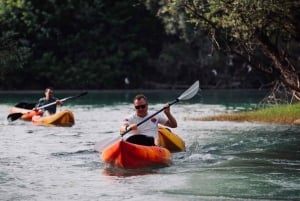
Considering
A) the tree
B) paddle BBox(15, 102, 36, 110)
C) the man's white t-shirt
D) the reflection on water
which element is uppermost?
the tree

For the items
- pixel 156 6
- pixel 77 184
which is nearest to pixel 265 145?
pixel 77 184

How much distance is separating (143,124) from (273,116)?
9855 millimetres

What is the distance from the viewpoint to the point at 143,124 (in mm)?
13406

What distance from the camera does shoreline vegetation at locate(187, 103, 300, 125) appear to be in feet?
72.3

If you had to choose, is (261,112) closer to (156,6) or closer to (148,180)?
(148,180)

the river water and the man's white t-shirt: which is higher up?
the man's white t-shirt

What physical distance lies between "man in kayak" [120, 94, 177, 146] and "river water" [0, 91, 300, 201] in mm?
657

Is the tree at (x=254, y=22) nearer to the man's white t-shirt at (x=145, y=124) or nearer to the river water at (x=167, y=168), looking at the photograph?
the river water at (x=167, y=168)

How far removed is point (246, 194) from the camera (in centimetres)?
1014

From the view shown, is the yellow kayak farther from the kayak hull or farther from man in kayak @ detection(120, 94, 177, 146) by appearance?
the kayak hull

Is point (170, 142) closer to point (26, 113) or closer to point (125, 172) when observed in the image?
point (125, 172)

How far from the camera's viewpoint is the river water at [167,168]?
10.3 m

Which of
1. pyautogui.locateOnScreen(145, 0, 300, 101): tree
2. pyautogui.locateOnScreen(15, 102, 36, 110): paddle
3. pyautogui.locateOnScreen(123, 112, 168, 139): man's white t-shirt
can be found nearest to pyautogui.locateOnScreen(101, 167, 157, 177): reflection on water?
pyautogui.locateOnScreen(123, 112, 168, 139): man's white t-shirt

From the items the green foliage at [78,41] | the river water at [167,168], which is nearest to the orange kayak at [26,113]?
the river water at [167,168]
